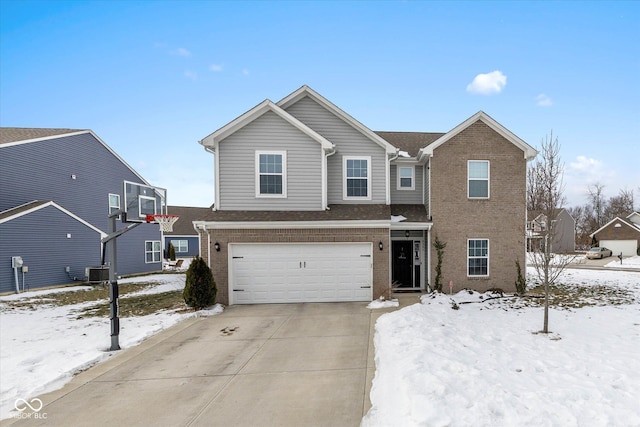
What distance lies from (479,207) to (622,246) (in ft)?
135

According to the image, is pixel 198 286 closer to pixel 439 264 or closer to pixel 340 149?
pixel 340 149

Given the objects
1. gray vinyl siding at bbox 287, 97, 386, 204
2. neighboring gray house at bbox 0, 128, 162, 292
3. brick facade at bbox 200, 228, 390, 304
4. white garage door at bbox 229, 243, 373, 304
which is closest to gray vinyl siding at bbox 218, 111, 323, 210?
gray vinyl siding at bbox 287, 97, 386, 204

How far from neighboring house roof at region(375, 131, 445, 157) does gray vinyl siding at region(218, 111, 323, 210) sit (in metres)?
4.74

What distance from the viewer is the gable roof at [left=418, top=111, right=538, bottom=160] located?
12.5 meters

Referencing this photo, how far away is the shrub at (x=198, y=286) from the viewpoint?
33.7 ft

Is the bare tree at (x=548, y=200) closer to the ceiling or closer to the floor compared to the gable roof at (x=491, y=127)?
closer to the floor

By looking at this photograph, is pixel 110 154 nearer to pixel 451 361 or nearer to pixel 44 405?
pixel 44 405

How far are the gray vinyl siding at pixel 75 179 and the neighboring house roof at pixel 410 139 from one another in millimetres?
18572

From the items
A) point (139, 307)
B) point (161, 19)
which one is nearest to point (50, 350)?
point (139, 307)

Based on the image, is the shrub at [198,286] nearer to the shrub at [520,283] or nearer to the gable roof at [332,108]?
the gable roof at [332,108]

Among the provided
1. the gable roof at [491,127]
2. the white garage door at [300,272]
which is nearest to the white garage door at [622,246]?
the gable roof at [491,127]

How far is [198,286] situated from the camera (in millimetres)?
10305

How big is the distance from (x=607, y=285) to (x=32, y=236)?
28734mm

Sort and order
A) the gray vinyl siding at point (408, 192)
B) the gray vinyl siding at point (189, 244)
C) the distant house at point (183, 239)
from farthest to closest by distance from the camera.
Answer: the gray vinyl siding at point (189, 244) < the distant house at point (183, 239) < the gray vinyl siding at point (408, 192)
